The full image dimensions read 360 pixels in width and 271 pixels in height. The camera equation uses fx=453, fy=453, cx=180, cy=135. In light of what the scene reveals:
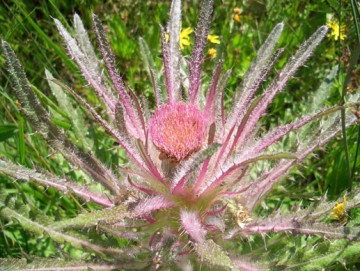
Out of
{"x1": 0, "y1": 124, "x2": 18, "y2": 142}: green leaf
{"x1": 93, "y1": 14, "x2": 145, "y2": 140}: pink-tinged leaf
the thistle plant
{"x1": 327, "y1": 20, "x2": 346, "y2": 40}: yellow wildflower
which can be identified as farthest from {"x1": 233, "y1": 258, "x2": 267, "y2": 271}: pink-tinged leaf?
{"x1": 327, "y1": 20, "x2": 346, "y2": 40}: yellow wildflower

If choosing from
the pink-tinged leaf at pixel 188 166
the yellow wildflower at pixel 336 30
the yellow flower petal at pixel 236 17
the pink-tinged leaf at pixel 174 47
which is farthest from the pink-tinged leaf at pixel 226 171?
the yellow flower petal at pixel 236 17

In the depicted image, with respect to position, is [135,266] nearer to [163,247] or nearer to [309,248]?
[163,247]

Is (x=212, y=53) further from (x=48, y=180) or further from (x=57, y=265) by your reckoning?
(x=57, y=265)

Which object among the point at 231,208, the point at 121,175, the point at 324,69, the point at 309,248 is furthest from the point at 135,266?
the point at 324,69

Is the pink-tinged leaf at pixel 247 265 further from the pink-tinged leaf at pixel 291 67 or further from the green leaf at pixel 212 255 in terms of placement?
the pink-tinged leaf at pixel 291 67

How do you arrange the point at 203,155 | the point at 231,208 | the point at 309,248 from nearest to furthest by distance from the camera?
the point at 203,155 < the point at 231,208 < the point at 309,248

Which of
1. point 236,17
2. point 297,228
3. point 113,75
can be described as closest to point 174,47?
point 113,75

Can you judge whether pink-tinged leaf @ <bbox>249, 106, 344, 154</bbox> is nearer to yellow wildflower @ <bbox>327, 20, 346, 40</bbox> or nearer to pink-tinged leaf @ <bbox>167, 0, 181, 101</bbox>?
pink-tinged leaf @ <bbox>167, 0, 181, 101</bbox>
